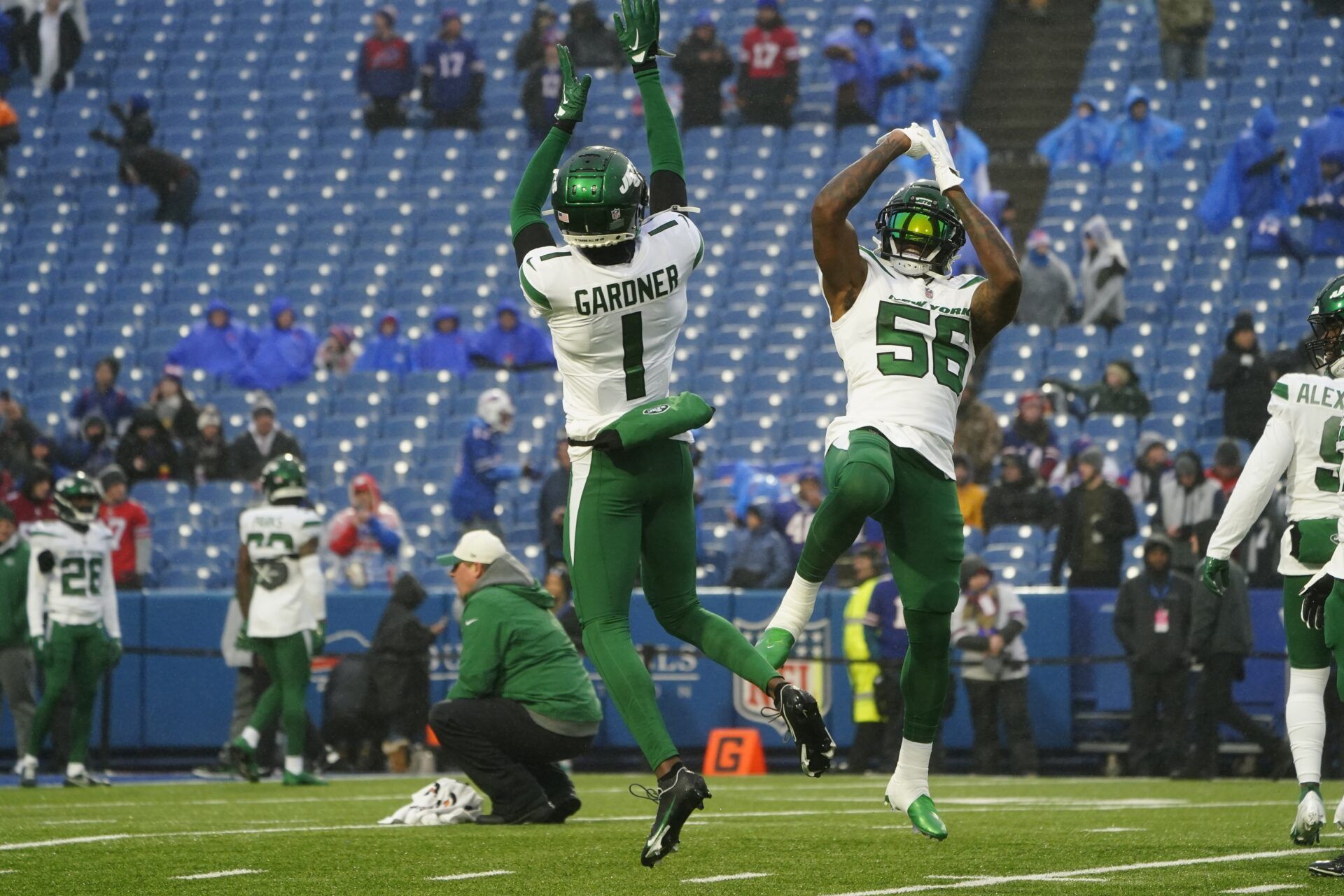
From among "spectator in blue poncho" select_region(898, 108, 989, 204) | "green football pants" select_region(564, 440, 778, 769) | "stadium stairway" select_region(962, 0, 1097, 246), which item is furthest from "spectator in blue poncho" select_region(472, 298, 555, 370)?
"green football pants" select_region(564, 440, 778, 769)

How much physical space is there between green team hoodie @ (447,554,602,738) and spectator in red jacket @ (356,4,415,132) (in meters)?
13.5

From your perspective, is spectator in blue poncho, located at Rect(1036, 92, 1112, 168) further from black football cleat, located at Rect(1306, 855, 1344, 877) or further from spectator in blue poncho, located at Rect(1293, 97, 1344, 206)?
black football cleat, located at Rect(1306, 855, 1344, 877)

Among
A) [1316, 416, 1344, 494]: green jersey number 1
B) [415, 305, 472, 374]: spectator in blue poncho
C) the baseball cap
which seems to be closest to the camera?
[1316, 416, 1344, 494]: green jersey number 1

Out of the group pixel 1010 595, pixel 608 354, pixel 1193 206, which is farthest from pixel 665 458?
pixel 1193 206

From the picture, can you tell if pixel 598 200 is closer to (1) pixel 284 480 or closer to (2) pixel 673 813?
(2) pixel 673 813

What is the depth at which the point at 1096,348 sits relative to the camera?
16.2 metres

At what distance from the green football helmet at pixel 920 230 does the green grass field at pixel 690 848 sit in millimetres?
1930

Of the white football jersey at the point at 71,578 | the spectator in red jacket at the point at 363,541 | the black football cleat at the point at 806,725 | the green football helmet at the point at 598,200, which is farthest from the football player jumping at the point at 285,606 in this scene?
the black football cleat at the point at 806,725

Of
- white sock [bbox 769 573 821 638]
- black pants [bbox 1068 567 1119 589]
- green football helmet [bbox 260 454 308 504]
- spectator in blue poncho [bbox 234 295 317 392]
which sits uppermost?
spectator in blue poncho [bbox 234 295 317 392]

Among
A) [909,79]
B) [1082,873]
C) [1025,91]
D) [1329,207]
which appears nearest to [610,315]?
[1082,873]

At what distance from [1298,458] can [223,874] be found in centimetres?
391

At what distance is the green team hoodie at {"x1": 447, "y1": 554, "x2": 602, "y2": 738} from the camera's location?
8344 millimetres

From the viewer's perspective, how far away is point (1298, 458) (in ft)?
22.2

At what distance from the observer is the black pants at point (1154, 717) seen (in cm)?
1249
